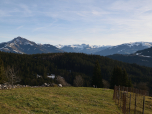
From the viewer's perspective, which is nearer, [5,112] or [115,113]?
[5,112]

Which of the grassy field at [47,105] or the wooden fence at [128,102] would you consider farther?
the wooden fence at [128,102]

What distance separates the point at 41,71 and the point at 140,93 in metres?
180

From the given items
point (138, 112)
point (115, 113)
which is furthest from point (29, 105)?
point (138, 112)

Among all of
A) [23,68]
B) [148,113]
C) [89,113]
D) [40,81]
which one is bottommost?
[40,81]

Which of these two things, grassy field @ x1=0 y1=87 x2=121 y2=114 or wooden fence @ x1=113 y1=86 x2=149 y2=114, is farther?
wooden fence @ x1=113 y1=86 x2=149 y2=114

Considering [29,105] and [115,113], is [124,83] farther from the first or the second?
[29,105]

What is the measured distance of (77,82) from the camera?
119 metres

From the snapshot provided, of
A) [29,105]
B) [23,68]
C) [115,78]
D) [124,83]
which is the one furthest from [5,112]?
[23,68]

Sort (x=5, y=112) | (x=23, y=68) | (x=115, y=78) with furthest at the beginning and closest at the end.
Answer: (x=23, y=68), (x=115, y=78), (x=5, y=112)

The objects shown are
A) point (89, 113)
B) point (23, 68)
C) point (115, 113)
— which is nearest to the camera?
point (89, 113)

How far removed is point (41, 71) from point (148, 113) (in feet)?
636

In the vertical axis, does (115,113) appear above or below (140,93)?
above

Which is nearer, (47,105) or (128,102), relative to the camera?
(47,105)

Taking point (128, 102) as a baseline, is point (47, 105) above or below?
above
